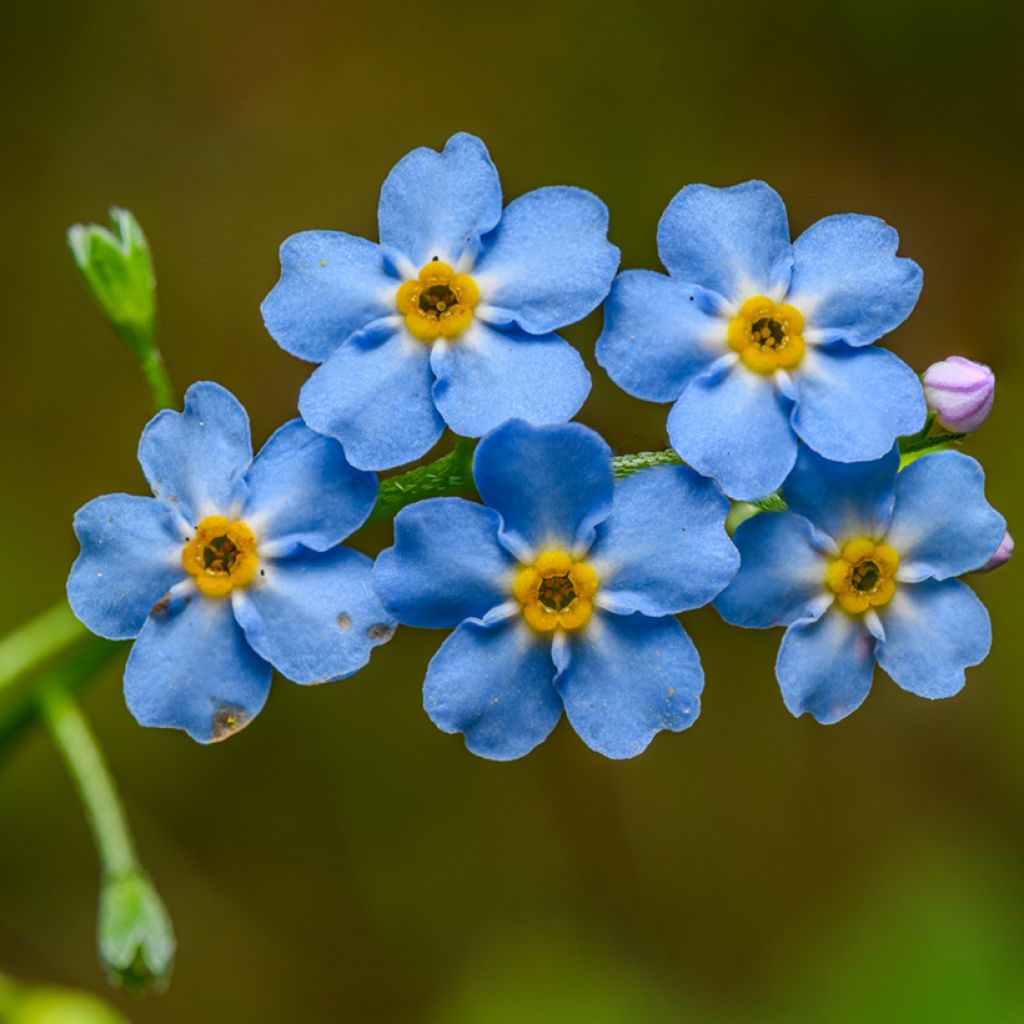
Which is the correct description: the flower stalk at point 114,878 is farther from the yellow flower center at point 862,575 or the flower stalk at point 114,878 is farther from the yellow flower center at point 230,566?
the yellow flower center at point 862,575

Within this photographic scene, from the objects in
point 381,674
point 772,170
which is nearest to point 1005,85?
point 772,170

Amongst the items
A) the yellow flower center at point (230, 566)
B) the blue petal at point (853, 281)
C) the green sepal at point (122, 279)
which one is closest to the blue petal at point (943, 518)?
the blue petal at point (853, 281)

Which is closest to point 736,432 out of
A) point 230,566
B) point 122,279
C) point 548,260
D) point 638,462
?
Answer: point 638,462

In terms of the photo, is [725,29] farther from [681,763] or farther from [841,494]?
[841,494]

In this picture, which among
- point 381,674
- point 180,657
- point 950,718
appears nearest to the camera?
point 180,657

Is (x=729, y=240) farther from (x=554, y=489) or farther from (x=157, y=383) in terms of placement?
(x=157, y=383)
